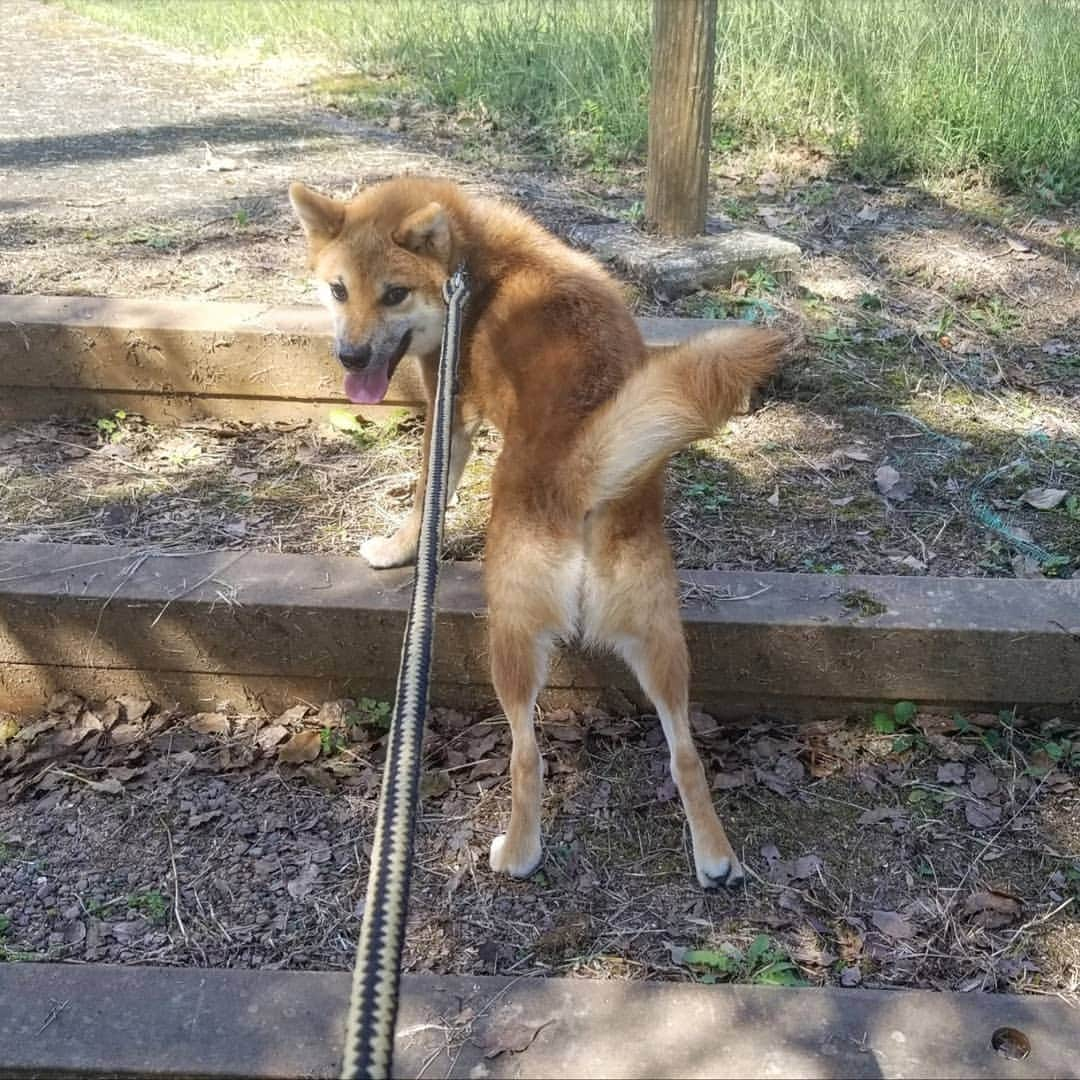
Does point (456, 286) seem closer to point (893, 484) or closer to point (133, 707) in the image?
point (133, 707)

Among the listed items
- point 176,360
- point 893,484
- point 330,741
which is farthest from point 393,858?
point 176,360

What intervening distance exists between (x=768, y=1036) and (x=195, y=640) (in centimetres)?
177

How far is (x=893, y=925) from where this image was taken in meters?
2.23

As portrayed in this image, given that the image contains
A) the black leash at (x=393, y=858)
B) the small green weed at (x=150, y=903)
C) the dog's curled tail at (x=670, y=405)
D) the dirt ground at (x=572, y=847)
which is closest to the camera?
the black leash at (x=393, y=858)

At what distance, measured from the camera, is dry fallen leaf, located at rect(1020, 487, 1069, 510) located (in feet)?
10.8

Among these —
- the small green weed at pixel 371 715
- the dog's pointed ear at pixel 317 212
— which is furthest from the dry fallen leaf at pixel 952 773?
the dog's pointed ear at pixel 317 212

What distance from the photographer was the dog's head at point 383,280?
2898mm

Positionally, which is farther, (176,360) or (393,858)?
(176,360)

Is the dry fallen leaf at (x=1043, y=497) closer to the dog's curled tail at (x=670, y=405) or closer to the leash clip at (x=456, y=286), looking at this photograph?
the dog's curled tail at (x=670, y=405)

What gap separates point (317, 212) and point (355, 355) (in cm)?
48

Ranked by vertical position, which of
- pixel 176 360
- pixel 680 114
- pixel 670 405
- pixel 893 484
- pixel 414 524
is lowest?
pixel 893 484

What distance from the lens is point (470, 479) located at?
140 inches

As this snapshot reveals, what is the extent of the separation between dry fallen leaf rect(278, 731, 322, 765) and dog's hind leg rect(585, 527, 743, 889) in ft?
2.96

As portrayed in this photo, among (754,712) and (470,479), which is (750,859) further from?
(470,479)
